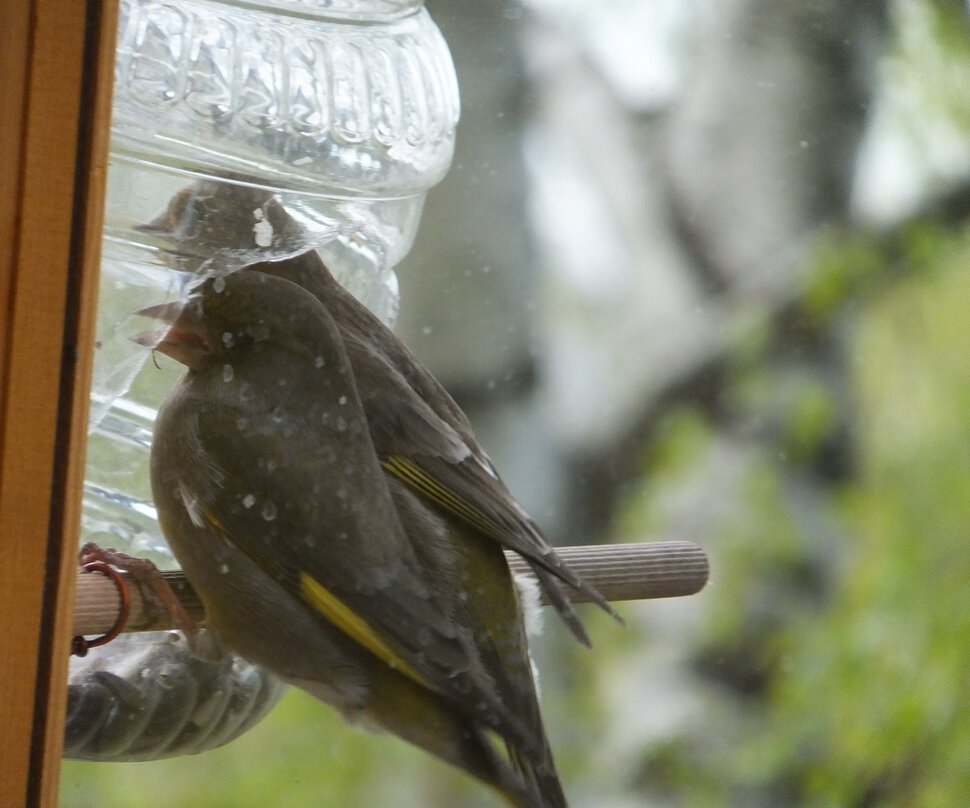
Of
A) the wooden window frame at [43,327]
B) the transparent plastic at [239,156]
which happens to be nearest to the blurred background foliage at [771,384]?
the transparent plastic at [239,156]

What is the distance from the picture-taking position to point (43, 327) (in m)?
0.85

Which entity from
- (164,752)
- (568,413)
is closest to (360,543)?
(164,752)

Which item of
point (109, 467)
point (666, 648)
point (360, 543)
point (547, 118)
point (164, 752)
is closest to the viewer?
point (360, 543)

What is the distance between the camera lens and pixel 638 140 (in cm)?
320

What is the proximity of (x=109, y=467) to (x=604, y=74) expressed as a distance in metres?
1.93

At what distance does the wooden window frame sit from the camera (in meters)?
0.82

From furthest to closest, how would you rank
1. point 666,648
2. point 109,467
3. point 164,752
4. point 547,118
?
point 666,648 < point 547,118 < point 109,467 < point 164,752

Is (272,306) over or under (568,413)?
over

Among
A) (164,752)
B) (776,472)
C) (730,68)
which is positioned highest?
(730,68)

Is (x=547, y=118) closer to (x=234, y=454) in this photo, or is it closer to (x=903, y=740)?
(x=903, y=740)

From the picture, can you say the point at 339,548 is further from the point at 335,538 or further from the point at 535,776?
the point at 535,776

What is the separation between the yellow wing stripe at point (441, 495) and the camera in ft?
3.94

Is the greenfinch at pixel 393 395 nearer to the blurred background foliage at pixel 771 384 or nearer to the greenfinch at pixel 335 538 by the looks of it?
the greenfinch at pixel 335 538

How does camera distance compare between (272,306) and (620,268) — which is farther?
(620,268)
